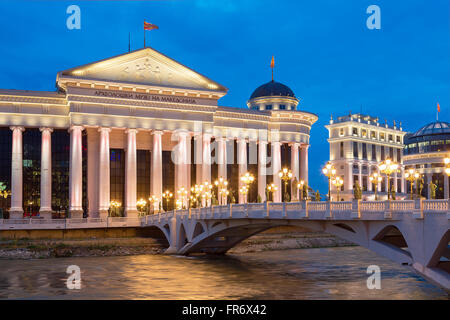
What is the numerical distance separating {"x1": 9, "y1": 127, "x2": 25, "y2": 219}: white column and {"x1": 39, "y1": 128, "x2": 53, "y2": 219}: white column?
9.85 ft

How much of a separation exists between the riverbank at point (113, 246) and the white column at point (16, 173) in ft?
51.7

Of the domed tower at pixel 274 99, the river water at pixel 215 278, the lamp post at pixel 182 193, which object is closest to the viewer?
the river water at pixel 215 278

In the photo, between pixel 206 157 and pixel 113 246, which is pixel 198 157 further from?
pixel 113 246

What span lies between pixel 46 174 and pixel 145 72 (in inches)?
810

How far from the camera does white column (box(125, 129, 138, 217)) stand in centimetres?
8562

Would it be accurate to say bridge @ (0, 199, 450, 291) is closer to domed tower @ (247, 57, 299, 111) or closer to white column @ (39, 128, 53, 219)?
white column @ (39, 128, 53, 219)

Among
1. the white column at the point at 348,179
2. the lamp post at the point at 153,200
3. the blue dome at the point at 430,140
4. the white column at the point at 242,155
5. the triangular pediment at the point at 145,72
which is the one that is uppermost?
the triangular pediment at the point at 145,72

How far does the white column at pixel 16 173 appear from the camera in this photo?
8319 centimetres

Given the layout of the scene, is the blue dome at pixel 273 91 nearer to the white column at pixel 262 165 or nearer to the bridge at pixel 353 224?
the white column at pixel 262 165

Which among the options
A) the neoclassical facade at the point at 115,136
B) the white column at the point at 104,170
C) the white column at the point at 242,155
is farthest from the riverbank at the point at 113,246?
the white column at the point at 242,155

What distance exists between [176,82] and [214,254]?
32750 millimetres
